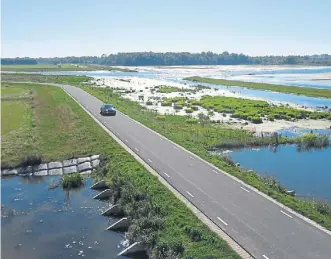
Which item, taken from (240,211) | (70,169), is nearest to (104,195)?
(70,169)

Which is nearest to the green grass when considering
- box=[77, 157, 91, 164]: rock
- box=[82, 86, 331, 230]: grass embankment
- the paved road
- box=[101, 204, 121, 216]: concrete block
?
box=[82, 86, 331, 230]: grass embankment

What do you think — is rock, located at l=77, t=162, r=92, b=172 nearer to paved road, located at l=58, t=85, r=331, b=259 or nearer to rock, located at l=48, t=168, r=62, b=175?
rock, located at l=48, t=168, r=62, b=175

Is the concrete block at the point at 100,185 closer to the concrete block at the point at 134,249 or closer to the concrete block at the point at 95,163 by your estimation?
the concrete block at the point at 95,163

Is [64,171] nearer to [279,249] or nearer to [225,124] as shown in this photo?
[279,249]

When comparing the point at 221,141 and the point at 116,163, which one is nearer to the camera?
the point at 116,163

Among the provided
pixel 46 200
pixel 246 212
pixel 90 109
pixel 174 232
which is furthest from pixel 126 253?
pixel 90 109

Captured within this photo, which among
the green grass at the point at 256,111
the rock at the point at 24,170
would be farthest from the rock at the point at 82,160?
the green grass at the point at 256,111

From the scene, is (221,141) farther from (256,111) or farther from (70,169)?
(256,111)
